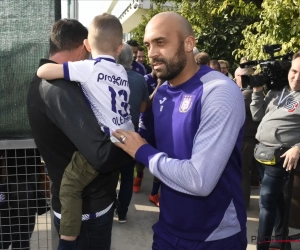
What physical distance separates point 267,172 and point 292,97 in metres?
0.69

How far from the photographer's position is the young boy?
1900 mm

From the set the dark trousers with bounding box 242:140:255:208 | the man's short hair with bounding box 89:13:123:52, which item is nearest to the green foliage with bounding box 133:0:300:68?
the dark trousers with bounding box 242:140:255:208

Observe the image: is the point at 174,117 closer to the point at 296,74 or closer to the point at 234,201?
the point at 234,201

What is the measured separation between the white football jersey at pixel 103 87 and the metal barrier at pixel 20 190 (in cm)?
98

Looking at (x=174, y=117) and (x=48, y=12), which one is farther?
(x=48, y=12)

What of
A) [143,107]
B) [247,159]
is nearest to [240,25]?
[247,159]

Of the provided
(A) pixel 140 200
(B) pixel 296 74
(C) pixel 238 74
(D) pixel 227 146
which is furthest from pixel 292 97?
(A) pixel 140 200

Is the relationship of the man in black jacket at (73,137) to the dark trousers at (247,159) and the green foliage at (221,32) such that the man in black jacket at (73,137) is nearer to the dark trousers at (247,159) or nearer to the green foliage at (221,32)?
the dark trousers at (247,159)

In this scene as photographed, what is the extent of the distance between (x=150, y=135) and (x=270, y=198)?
71.3 inches

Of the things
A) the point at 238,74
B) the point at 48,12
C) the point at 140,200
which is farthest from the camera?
the point at 140,200

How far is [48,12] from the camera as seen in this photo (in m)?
2.75

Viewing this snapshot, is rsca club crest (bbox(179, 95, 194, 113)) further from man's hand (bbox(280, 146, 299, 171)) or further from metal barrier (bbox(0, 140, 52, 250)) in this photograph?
man's hand (bbox(280, 146, 299, 171))

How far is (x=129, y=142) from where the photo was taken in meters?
1.70

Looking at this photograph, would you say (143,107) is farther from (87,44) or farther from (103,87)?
(103,87)
